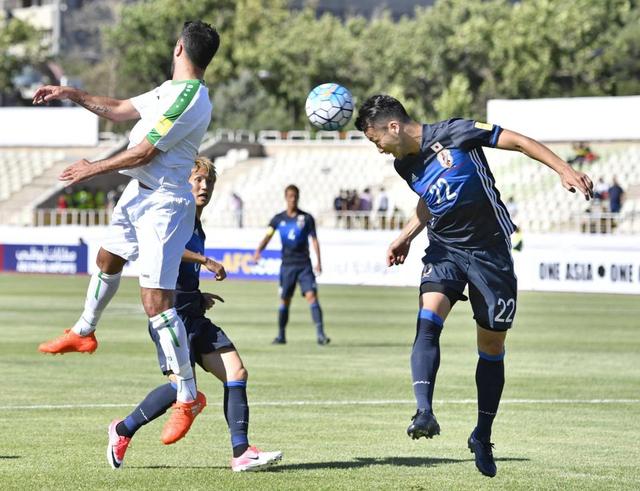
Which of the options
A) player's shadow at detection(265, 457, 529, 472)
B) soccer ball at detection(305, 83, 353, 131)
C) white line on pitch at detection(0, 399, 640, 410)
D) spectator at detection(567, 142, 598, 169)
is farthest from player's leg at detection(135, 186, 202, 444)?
spectator at detection(567, 142, 598, 169)

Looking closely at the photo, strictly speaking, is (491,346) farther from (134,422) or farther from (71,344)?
(71,344)

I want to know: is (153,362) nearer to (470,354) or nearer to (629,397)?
(470,354)

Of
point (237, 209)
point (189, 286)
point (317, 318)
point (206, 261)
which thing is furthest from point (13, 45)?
point (206, 261)

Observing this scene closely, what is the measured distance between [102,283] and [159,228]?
86 centimetres

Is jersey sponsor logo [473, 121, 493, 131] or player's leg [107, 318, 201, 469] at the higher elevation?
jersey sponsor logo [473, 121, 493, 131]

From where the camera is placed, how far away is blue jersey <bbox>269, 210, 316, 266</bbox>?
22.5 metres

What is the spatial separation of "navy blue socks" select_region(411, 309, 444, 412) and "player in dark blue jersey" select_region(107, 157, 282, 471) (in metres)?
1.01

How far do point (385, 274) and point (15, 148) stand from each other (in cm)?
3737

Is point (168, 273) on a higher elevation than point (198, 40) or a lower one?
lower

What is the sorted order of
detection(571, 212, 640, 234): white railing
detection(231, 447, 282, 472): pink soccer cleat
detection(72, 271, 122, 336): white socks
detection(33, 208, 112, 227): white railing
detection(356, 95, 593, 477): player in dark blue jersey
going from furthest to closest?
detection(33, 208, 112, 227): white railing < detection(571, 212, 640, 234): white railing < detection(72, 271, 122, 336): white socks < detection(356, 95, 593, 477): player in dark blue jersey < detection(231, 447, 282, 472): pink soccer cleat

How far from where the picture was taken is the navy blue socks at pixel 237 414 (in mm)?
9594

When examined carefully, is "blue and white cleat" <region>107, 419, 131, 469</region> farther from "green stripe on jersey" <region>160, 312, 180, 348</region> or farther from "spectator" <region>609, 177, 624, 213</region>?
"spectator" <region>609, 177, 624, 213</region>

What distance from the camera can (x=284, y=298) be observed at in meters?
22.4

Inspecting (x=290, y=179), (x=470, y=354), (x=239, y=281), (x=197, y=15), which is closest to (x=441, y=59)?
(x=197, y=15)
